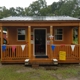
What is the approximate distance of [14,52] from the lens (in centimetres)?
1224

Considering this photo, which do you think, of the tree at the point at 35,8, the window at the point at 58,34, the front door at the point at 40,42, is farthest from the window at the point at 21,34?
the tree at the point at 35,8

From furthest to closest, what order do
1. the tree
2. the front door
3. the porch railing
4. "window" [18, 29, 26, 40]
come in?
the tree
the front door
"window" [18, 29, 26, 40]
the porch railing

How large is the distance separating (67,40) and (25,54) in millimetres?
3901

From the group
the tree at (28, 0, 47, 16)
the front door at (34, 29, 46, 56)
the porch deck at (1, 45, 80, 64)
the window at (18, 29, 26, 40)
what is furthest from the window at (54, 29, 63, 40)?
the tree at (28, 0, 47, 16)

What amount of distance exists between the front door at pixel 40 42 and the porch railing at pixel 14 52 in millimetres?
2383

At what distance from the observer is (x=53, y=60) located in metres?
11.7

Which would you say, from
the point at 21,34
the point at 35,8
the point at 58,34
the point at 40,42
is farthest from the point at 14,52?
the point at 35,8

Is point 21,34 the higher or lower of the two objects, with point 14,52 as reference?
higher

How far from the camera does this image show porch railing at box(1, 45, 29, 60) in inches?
480

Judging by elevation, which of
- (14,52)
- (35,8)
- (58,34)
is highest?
(35,8)

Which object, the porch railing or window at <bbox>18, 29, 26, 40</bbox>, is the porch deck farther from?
window at <bbox>18, 29, 26, 40</bbox>

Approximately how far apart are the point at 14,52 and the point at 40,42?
3267 millimetres

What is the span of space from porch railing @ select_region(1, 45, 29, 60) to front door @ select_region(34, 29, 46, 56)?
2.38 m

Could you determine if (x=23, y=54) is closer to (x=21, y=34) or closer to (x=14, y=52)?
(x=14, y=52)
